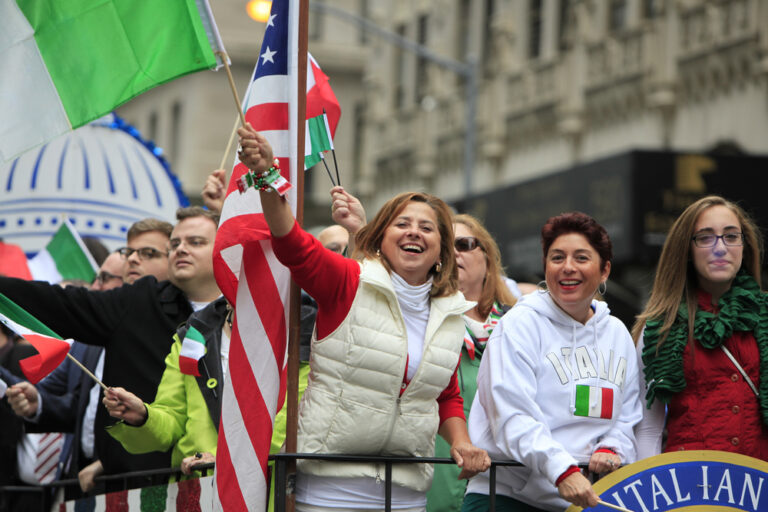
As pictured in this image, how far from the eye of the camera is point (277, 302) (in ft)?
16.0

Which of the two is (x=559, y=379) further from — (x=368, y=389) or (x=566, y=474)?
(x=368, y=389)

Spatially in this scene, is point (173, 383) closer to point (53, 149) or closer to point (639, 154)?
point (53, 149)

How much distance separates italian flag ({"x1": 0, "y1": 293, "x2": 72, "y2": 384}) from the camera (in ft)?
16.8

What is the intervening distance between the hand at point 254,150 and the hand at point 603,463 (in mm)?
1662

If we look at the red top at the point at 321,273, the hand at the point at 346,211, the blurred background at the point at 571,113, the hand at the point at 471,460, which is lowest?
the hand at the point at 471,460

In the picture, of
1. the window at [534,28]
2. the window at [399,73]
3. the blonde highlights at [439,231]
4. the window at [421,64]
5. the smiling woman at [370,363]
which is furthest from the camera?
the window at [399,73]

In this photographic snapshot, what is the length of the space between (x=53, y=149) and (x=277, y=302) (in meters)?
5.28

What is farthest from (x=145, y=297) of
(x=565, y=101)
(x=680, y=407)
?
(x=565, y=101)

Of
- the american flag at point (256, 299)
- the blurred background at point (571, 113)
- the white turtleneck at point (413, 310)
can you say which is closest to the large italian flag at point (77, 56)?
the american flag at point (256, 299)

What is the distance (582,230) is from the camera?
509 cm

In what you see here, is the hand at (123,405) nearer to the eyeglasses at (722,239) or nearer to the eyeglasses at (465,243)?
the eyeglasses at (465,243)

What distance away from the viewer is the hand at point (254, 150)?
170 inches

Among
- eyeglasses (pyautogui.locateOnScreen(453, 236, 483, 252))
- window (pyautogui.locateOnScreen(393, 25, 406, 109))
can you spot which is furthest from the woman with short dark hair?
window (pyautogui.locateOnScreen(393, 25, 406, 109))

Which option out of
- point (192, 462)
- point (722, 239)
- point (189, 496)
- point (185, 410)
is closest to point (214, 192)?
point (185, 410)
